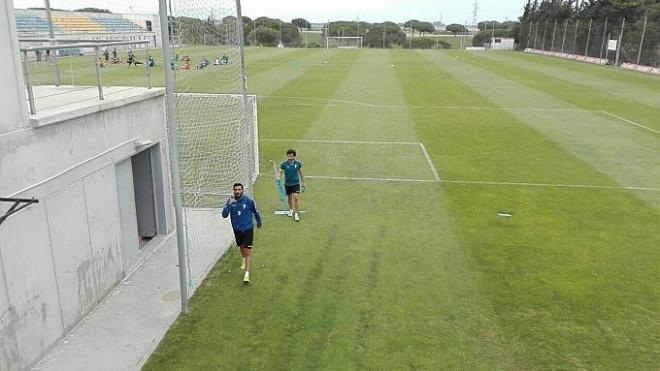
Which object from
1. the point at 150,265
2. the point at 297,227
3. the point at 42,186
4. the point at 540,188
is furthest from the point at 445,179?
the point at 42,186

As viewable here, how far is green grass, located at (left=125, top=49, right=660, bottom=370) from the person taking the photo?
681 centimetres

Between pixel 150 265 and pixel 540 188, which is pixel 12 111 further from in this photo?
pixel 540 188

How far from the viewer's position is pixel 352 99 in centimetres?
2820

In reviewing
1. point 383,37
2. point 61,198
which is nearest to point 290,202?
point 61,198

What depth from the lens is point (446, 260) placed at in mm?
9359

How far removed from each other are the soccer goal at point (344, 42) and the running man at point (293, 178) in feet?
256

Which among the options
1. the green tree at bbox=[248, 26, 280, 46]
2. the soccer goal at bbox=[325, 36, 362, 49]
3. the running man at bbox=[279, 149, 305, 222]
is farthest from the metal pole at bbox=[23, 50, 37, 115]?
the soccer goal at bbox=[325, 36, 362, 49]

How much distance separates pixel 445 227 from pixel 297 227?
2.91 meters

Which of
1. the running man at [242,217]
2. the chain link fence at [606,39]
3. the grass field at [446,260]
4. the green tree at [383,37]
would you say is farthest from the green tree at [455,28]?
the running man at [242,217]

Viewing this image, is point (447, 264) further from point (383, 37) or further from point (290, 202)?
point (383, 37)

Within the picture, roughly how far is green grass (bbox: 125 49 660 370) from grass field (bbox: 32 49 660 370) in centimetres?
3

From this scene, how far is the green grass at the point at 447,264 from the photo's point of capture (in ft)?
22.4

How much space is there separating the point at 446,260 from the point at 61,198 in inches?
235

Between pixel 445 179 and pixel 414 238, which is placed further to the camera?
pixel 445 179
